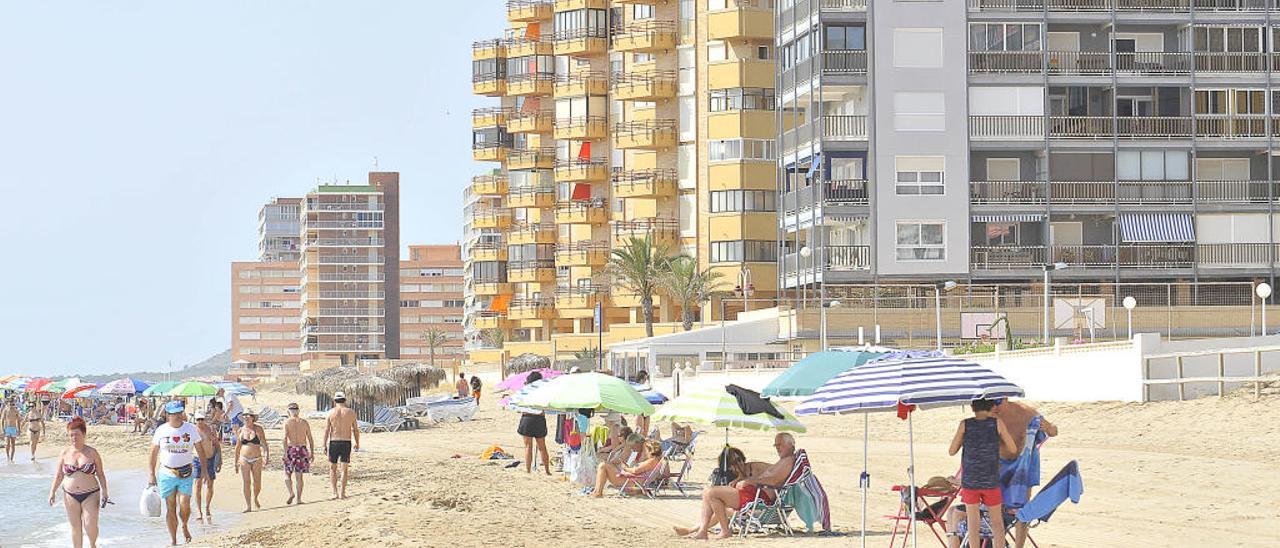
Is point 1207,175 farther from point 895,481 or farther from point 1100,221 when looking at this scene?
A: point 895,481

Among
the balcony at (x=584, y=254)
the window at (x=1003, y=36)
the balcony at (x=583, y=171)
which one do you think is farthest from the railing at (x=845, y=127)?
the balcony at (x=583, y=171)

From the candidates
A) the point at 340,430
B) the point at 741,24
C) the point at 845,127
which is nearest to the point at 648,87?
the point at 741,24

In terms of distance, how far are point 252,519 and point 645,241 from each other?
52722mm

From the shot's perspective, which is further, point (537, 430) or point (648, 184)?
point (648, 184)

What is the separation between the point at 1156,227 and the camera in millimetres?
58062

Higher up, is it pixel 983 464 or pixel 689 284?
pixel 689 284

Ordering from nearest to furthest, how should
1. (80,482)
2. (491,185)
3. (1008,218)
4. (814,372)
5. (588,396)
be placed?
(80,482)
(814,372)
(588,396)
(1008,218)
(491,185)

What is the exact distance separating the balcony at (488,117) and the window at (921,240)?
153 feet

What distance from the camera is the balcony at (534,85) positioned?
3720 inches

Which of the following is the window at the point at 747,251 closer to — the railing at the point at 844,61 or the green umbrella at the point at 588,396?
the railing at the point at 844,61

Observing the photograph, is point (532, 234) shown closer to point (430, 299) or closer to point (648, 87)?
point (648, 87)

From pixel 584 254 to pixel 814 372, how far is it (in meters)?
65.5

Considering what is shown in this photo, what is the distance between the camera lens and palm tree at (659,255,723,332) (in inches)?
2901

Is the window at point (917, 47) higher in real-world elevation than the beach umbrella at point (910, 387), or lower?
higher
